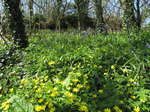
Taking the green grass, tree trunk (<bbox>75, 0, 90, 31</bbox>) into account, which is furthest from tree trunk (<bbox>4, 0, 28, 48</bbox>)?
tree trunk (<bbox>75, 0, 90, 31</bbox>)

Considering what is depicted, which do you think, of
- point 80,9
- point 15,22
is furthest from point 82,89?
point 80,9

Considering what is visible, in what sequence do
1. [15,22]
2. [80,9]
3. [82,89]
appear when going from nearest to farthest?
[82,89] → [15,22] → [80,9]

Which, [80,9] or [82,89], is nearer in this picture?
[82,89]

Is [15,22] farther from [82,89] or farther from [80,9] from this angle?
[80,9]

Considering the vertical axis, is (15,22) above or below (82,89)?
above

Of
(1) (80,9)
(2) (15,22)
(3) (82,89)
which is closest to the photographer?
(3) (82,89)

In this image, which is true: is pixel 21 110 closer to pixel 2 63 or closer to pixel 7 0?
pixel 2 63

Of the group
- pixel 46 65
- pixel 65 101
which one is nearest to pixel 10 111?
pixel 65 101

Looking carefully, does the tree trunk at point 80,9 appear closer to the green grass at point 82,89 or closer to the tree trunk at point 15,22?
the tree trunk at point 15,22

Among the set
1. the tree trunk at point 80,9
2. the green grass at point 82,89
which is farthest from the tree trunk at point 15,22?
the tree trunk at point 80,9

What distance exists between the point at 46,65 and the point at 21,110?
1.25m

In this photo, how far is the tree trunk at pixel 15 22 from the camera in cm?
381

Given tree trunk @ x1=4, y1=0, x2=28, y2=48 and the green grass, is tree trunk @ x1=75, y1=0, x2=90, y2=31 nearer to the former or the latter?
tree trunk @ x1=4, y1=0, x2=28, y2=48

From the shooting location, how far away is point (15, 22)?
389cm
